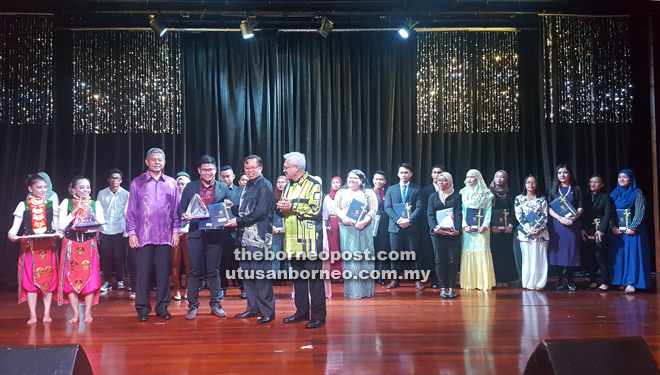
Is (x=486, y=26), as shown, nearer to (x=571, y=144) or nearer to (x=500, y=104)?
(x=500, y=104)

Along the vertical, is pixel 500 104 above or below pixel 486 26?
below

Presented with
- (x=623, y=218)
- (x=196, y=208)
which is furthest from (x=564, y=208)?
(x=196, y=208)

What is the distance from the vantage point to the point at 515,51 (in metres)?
7.88

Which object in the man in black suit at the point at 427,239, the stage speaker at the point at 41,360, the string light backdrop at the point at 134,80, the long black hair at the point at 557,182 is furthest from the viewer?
the string light backdrop at the point at 134,80

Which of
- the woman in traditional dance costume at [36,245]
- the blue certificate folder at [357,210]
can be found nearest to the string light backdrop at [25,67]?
the woman in traditional dance costume at [36,245]

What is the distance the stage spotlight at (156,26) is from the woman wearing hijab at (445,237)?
172 inches

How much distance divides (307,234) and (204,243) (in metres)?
1.08

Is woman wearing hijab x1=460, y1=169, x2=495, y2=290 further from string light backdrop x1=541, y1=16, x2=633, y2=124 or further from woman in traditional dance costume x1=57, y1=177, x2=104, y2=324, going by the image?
woman in traditional dance costume x1=57, y1=177, x2=104, y2=324

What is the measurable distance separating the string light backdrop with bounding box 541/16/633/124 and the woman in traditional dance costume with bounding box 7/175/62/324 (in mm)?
6905

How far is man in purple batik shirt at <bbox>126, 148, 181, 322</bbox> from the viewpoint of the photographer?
4523 mm

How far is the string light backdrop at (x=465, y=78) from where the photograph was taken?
7.87 m

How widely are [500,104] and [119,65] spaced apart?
5.98 metres

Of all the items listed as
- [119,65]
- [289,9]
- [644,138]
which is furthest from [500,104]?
[119,65]

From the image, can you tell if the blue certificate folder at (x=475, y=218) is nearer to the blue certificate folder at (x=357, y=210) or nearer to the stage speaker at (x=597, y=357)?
the blue certificate folder at (x=357, y=210)
